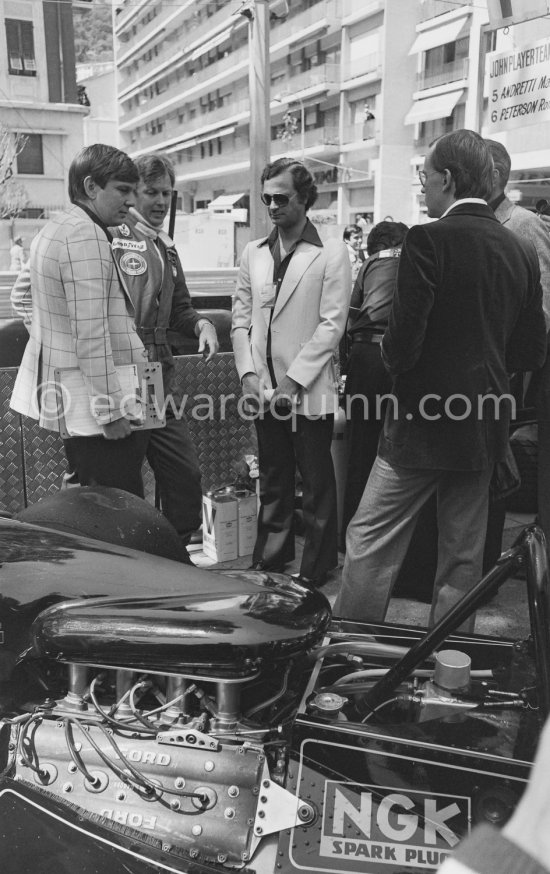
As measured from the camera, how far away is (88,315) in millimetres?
3016

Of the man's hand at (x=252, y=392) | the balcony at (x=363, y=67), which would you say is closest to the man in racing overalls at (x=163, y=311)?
the man's hand at (x=252, y=392)

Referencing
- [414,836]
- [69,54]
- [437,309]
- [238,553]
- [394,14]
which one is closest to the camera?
[414,836]

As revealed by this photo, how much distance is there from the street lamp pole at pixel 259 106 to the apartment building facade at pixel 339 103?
13.5 m

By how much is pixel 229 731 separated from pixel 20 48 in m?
8.19

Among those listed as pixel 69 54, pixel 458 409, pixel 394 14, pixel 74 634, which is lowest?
pixel 74 634

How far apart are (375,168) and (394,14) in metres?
10.7

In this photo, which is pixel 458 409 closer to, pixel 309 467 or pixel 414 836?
pixel 309 467

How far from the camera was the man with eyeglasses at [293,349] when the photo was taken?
390cm

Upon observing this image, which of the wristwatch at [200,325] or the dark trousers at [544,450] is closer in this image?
the dark trousers at [544,450]

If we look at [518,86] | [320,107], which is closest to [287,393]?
[518,86]

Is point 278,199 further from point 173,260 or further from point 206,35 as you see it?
point 206,35

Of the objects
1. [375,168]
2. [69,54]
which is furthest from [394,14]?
[69,54]

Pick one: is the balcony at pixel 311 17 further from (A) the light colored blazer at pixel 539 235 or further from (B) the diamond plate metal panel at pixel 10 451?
(A) the light colored blazer at pixel 539 235

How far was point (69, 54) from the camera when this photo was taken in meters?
8.55
